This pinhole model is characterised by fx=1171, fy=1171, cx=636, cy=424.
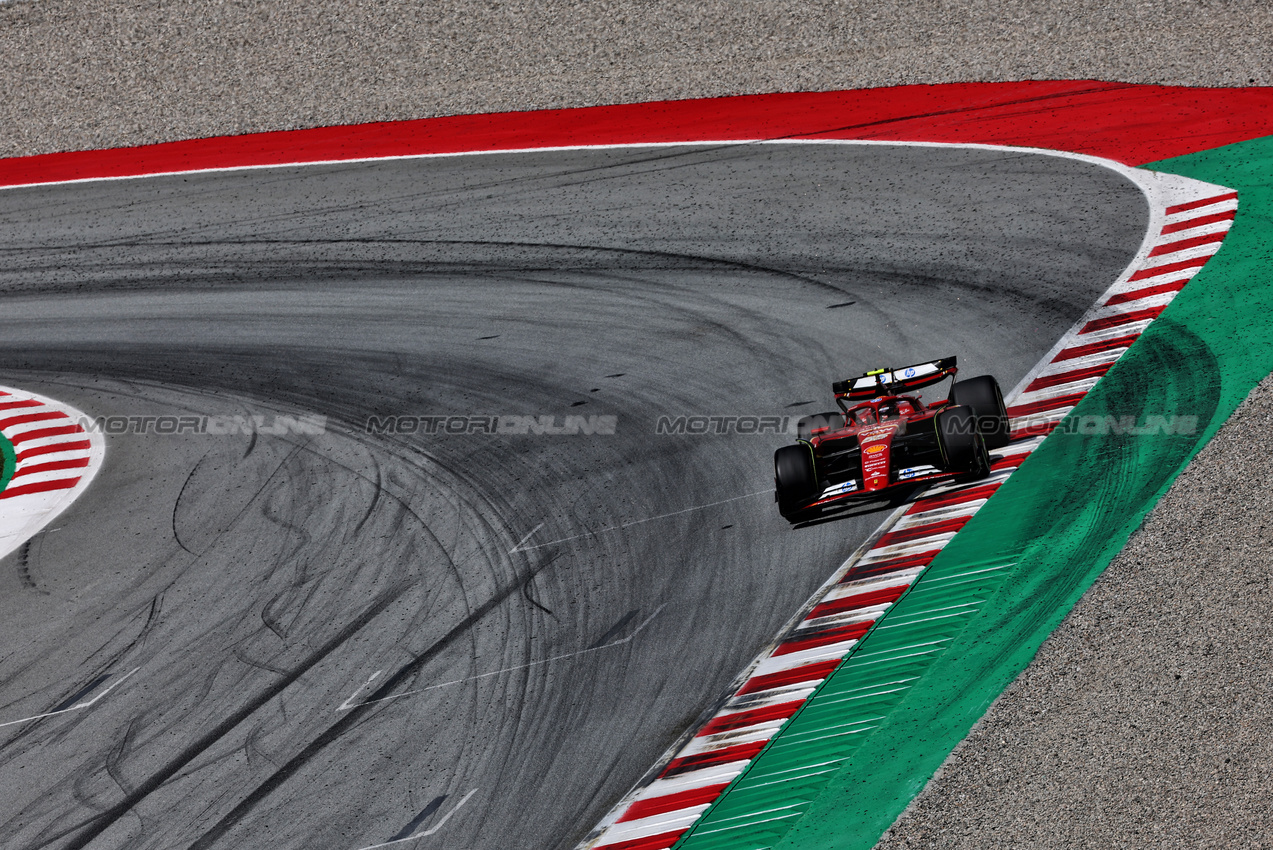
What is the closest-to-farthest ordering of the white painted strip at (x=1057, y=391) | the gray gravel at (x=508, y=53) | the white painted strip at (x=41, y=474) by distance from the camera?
the white painted strip at (x=1057, y=391), the white painted strip at (x=41, y=474), the gray gravel at (x=508, y=53)

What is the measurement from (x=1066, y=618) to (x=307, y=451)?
7.51 meters

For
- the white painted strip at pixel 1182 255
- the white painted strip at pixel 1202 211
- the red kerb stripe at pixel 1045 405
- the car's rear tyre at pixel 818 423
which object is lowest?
the red kerb stripe at pixel 1045 405

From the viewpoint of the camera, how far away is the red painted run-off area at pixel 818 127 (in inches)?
577

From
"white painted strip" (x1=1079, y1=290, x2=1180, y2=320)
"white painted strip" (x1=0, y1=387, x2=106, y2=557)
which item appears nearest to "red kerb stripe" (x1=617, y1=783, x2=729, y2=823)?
"white painted strip" (x1=1079, y1=290, x2=1180, y2=320)

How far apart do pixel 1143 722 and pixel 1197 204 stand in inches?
312

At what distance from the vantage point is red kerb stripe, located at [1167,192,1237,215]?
13109mm

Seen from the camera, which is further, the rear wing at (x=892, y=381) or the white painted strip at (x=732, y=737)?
the rear wing at (x=892, y=381)

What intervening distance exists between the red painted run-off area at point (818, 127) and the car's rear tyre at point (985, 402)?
6.09 metres

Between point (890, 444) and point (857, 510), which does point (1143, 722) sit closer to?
point (890, 444)

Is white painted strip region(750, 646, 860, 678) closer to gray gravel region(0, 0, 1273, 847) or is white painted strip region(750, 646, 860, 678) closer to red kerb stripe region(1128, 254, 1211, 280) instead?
gray gravel region(0, 0, 1273, 847)

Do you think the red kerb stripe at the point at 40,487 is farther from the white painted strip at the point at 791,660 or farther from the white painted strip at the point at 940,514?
the white painted strip at the point at 940,514

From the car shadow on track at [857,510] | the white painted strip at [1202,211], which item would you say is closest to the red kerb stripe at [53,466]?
the car shadow on track at [857,510]

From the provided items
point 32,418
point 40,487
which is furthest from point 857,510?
point 32,418

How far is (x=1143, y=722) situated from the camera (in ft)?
23.9
